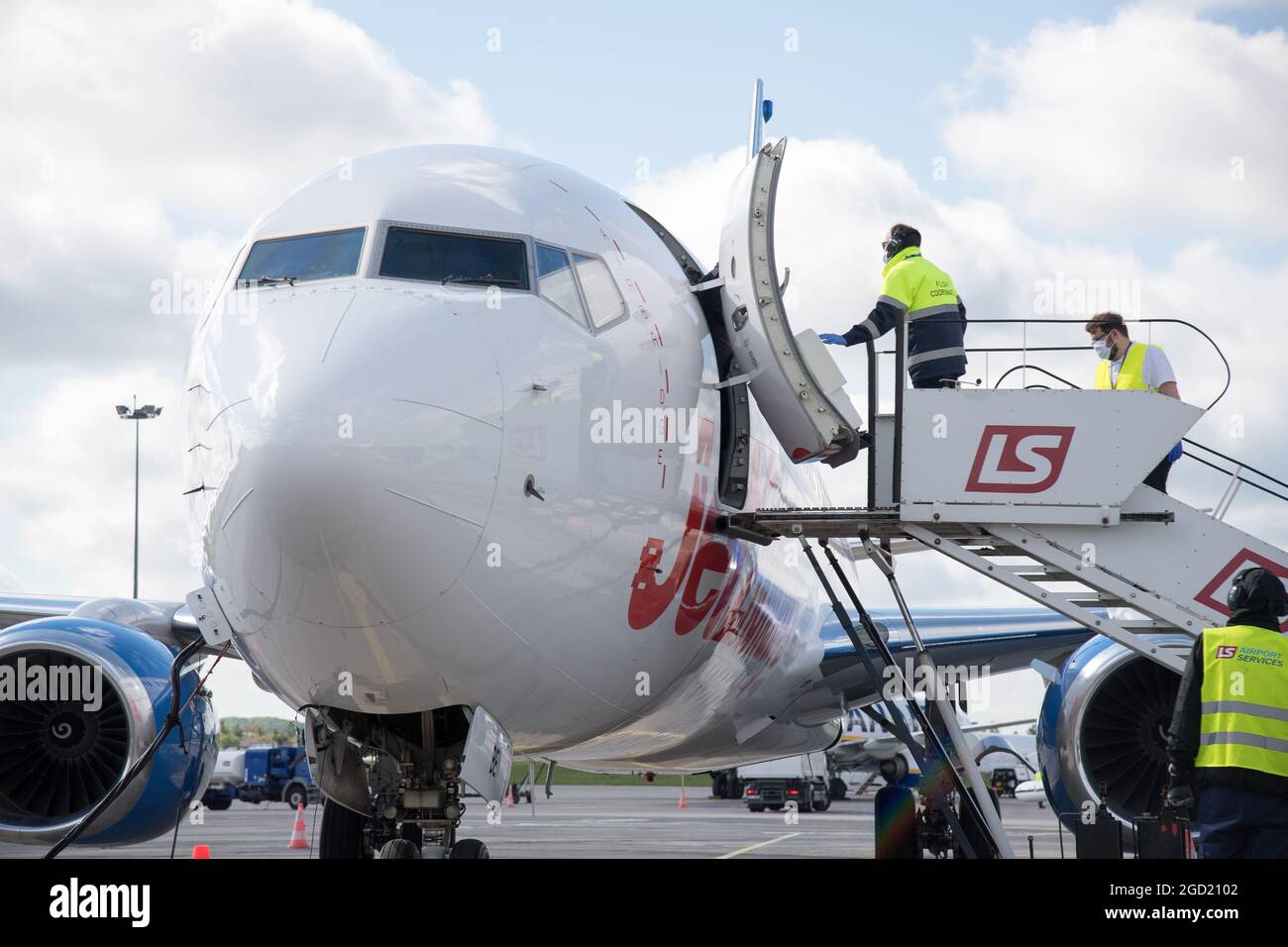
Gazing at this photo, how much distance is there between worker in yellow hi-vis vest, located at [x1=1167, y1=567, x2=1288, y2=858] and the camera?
5895 millimetres

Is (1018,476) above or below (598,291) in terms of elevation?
below

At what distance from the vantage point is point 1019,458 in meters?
7.79

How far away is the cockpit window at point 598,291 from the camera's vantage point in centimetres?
696

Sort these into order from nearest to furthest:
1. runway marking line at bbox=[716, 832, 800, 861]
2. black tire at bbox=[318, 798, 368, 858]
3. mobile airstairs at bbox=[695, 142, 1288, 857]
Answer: mobile airstairs at bbox=[695, 142, 1288, 857], black tire at bbox=[318, 798, 368, 858], runway marking line at bbox=[716, 832, 800, 861]

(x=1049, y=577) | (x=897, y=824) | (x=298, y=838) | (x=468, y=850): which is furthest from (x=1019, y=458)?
(x=298, y=838)

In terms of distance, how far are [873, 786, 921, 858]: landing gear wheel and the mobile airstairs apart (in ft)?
10.9

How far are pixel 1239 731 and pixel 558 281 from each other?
3.66 metres

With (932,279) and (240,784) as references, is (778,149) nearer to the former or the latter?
(932,279)

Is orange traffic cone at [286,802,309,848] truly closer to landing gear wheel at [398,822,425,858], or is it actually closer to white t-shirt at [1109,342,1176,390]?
landing gear wheel at [398,822,425,858]

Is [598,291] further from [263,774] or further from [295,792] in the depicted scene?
[263,774]

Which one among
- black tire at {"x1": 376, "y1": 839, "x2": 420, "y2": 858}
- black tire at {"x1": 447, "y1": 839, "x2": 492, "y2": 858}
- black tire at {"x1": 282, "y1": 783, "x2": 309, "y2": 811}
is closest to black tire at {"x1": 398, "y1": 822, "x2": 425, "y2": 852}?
black tire at {"x1": 376, "y1": 839, "x2": 420, "y2": 858}

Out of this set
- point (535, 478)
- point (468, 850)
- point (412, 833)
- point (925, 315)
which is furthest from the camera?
point (925, 315)

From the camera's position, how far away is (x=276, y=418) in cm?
553

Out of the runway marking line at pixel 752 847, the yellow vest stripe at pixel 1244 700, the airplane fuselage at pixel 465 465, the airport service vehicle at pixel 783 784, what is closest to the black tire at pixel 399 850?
the airplane fuselage at pixel 465 465
